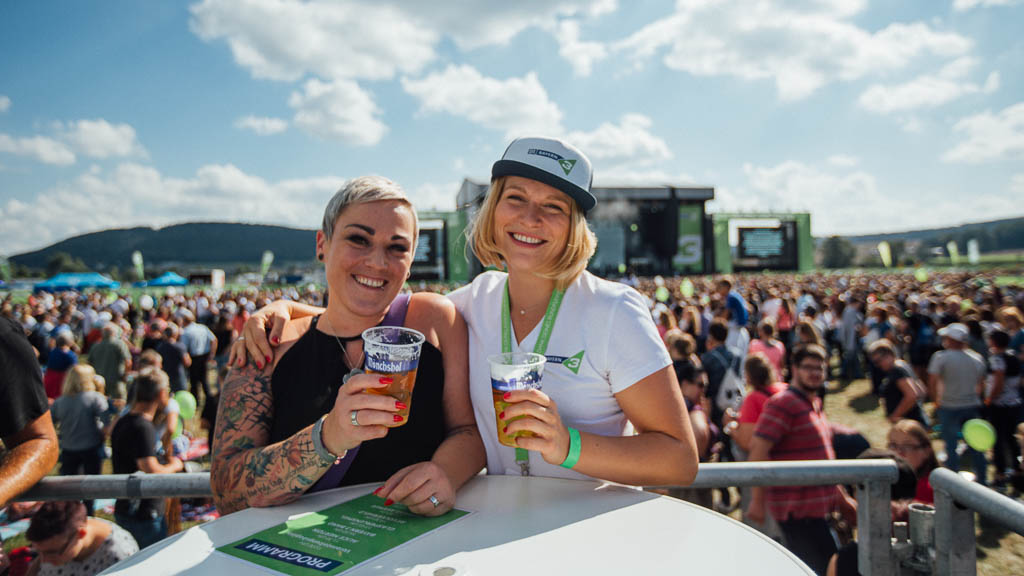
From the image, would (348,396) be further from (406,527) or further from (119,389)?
(119,389)

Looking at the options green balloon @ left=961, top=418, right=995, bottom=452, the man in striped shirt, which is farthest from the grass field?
the man in striped shirt

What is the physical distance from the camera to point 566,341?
1.70m

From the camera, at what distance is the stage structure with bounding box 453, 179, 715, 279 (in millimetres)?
37031

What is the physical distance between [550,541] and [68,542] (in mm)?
2700

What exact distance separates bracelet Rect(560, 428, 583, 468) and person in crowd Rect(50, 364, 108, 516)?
5.57 meters

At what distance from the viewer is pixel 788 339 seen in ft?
33.9

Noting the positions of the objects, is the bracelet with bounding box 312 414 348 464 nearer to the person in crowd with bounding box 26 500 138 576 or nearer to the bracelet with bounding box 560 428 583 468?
the bracelet with bounding box 560 428 583 468

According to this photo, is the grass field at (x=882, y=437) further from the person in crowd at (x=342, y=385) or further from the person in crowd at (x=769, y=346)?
the person in crowd at (x=342, y=385)

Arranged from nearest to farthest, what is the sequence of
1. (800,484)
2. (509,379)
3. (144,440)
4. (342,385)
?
(509,379), (342,385), (800,484), (144,440)

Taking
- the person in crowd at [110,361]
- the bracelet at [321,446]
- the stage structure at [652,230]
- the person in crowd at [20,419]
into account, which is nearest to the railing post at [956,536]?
the bracelet at [321,446]

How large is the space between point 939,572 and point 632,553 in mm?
1232

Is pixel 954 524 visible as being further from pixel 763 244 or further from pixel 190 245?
pixel 190 245

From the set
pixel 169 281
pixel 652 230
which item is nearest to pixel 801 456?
pixel 652 230

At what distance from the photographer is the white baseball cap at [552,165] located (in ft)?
5.64
